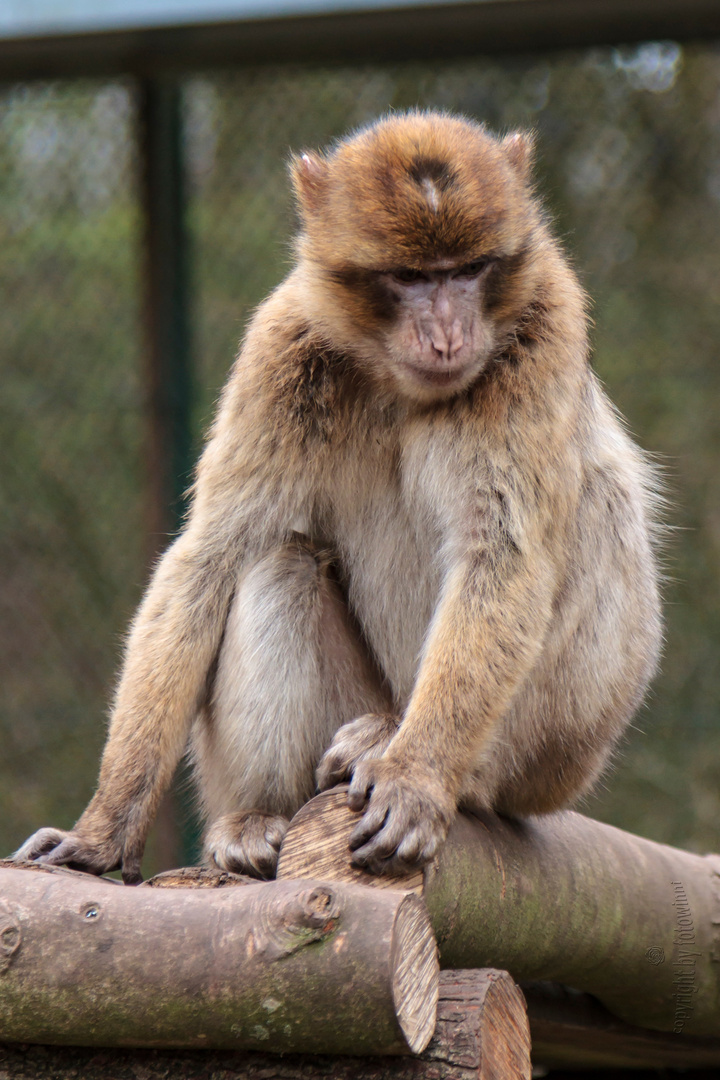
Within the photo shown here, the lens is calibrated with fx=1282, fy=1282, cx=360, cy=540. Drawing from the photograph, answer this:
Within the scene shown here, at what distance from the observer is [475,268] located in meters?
3.12

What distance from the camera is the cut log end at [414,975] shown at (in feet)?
7.02

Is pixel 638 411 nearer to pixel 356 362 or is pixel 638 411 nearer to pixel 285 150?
pixel 285 150

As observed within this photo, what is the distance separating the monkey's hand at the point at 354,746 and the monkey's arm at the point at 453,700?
0.11 m

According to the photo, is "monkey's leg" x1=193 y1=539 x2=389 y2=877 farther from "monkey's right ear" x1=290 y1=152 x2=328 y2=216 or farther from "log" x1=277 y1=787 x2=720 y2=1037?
"monkey's right ear" x1=290 y1=152 x2=328 y2=216

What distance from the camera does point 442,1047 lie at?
2.21 metres

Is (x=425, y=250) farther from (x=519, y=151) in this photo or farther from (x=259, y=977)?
(x=259, y=977)

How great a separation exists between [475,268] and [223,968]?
1.76 meters

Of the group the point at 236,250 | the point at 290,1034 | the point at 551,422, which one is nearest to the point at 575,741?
the point at 551,422

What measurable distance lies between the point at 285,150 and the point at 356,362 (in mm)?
2788

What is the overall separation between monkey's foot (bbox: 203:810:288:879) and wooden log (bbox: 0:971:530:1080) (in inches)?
28.2

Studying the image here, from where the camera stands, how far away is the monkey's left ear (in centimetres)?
349

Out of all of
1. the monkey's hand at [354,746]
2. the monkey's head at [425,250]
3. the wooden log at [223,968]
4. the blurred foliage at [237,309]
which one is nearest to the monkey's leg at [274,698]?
the monkey's hand at [354,746]

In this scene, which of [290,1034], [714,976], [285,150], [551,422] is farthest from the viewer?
[285,150]

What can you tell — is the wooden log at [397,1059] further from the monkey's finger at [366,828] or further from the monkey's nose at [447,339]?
the monkey's nose at [447,339]
